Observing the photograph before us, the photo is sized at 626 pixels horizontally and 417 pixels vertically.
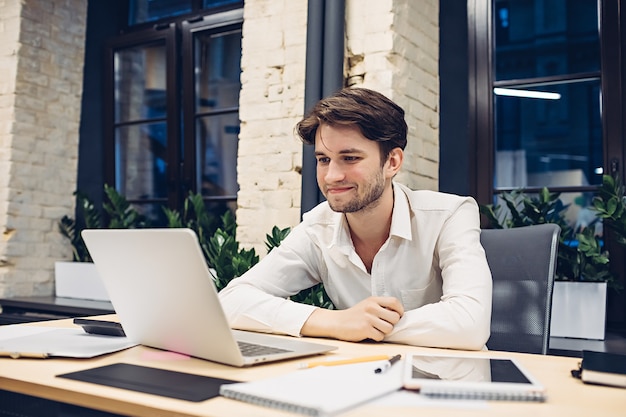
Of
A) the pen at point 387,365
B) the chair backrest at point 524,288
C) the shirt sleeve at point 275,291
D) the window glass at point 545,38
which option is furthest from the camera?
the window glass at point 545,38

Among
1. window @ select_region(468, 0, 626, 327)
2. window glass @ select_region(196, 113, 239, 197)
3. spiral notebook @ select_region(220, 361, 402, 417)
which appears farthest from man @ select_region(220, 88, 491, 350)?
window glass @ select_region(196, 113, 239, 197)

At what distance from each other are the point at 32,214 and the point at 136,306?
122 inches

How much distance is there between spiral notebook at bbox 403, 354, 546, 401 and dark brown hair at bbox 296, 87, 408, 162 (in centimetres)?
81

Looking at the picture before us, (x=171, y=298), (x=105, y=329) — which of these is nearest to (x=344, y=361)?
(x=171, y=298)

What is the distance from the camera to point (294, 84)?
9.68 feet

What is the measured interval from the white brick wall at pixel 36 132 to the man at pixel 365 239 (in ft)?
8.71

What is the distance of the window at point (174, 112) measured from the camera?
4098 mm

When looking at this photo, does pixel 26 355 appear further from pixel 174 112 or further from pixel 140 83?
pixel 140 83

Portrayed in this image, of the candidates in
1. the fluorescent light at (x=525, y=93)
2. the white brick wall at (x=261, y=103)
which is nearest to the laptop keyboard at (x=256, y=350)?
the white brick wall at (x=261, y=103)

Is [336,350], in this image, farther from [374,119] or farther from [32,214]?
[32,214]

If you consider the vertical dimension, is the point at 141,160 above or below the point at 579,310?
above

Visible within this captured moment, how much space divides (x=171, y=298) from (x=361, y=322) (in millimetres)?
436

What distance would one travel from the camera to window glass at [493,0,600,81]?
9.86ft

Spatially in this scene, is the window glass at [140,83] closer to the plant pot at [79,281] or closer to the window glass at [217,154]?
the window glass at [217,154]
